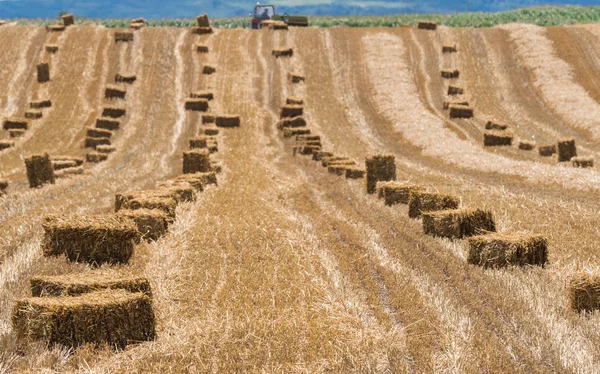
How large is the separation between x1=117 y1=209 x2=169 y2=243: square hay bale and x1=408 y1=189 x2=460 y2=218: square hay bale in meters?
5.55

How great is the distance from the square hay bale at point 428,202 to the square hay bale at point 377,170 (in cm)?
406

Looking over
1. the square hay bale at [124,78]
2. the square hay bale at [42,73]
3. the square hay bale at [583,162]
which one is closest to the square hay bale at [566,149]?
the square hay bale at [583,162]

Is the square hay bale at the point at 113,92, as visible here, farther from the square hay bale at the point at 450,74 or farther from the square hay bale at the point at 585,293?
the square hay bale at the point at 585,293

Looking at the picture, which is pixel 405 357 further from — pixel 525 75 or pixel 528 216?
pixel 525 75

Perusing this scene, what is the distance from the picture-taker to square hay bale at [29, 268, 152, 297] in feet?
29.9

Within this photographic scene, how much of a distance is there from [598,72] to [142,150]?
30.6 metres

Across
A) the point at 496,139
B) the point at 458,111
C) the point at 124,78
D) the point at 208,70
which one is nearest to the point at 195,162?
the point at 496,139

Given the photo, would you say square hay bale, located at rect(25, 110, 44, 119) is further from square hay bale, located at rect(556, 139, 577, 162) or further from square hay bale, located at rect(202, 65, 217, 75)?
square hay bale, located at rect(556, 139, 577, 162)

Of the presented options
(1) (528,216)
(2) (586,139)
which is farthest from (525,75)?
(1) (528,216)

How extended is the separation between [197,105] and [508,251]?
32.1 meters

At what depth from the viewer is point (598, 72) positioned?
4556 cm

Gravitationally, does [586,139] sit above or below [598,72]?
below

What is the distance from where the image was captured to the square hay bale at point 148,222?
45.2 ft

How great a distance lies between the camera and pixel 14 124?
37531 millimetres
